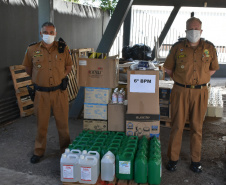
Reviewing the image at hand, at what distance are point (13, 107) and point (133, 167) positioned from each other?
4050mm

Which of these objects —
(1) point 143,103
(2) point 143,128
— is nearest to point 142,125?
(2) point 143,128

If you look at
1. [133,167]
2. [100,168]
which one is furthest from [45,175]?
[133,167]

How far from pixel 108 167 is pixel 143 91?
4.11 feet

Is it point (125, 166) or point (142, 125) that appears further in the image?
point (142, 125)

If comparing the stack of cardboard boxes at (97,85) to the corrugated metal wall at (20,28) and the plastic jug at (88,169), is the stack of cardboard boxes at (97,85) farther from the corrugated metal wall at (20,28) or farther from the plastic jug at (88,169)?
the corrugated metal wall at (20,28)

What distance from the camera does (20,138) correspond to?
5.34 metres

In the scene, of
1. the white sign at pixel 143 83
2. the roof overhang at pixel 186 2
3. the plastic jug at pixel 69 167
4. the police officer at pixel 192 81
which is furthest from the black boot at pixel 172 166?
the roof overhang at pixel 186 2

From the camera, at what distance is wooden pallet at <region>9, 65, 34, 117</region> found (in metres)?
6.37

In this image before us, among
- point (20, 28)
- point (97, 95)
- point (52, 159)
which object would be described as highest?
point (20, 28)

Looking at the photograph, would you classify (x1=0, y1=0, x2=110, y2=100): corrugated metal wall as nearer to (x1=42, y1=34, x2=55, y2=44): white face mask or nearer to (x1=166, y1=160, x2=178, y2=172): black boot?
(x1=42, y1=34, x2=55, y2=44): white face mask

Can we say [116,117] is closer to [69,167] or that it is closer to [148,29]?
[69,167]

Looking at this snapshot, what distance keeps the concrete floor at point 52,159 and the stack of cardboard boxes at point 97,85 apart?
92 cm

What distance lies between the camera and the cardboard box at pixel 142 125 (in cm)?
416

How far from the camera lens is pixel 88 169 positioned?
11.1 ft
